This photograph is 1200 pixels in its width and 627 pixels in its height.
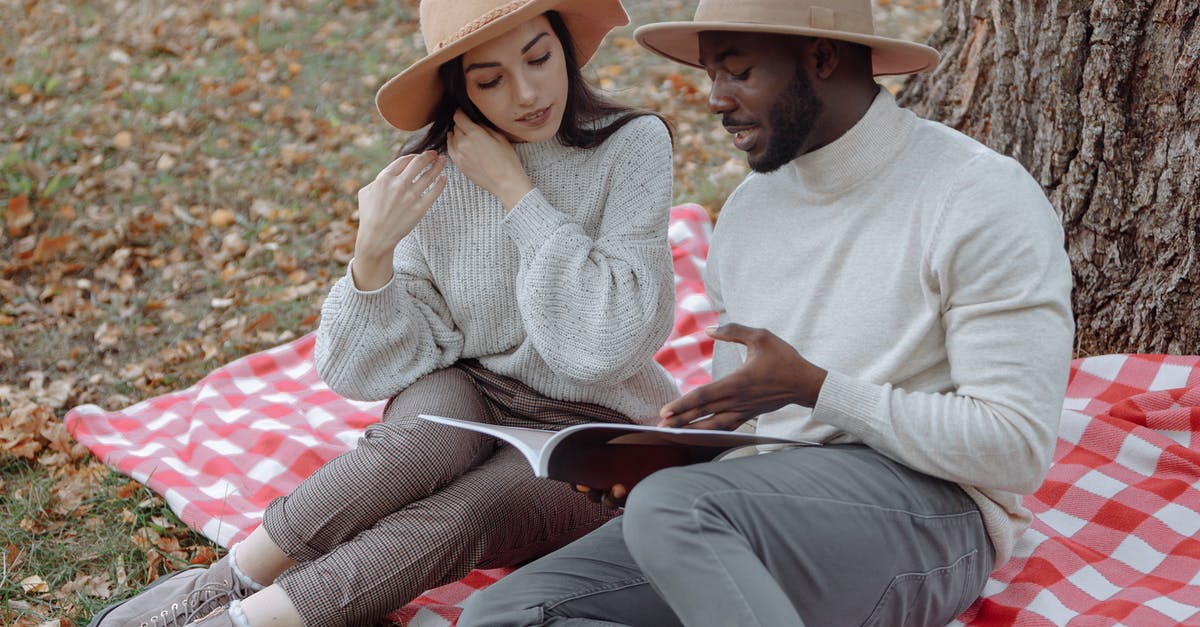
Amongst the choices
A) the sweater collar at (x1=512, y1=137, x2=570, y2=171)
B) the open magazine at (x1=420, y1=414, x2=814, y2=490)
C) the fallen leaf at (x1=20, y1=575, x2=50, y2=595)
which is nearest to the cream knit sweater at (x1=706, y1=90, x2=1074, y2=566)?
the open magazine at (x1=420, y1=414, x2=814, y2=490)

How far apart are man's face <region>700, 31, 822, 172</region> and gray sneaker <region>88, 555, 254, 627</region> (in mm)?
1528

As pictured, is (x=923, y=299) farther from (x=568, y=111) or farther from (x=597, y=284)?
(x=568, y=111)

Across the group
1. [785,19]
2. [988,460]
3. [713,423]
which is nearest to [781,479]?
[713,423]

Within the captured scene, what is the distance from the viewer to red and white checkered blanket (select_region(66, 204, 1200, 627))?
8.52 feet

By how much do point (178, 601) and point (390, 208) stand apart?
3.42ft

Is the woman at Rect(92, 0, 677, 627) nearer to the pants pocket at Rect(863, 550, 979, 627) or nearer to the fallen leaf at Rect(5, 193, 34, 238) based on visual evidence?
the pants pocket at Rect(863, 550, 979, 627)

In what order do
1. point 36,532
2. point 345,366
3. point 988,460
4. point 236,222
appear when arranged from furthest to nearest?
point 236,222, point 36,532, point 345,366, point 988,460

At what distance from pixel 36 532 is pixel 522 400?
1.60m

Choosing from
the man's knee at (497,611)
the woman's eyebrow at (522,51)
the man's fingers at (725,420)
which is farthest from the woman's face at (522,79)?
the man's knee at (497,611)

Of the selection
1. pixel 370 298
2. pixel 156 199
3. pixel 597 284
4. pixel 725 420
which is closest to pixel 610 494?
pixel 725 420

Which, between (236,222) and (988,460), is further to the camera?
(236,222)

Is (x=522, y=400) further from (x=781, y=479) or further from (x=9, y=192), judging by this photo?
(x=9, y=192)

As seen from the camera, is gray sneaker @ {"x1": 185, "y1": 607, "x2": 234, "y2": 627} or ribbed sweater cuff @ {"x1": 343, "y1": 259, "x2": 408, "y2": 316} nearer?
gray sneaker @ {"x1": 185, "y1": 607, "x2": 234, "y2": 627}

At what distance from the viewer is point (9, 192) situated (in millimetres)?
5754
